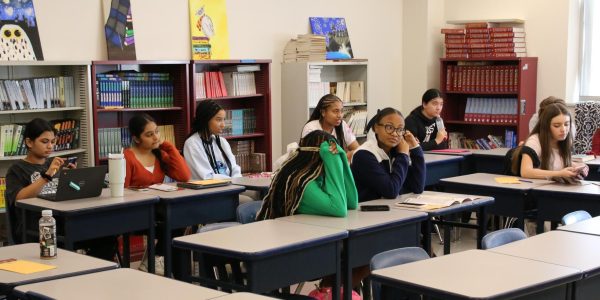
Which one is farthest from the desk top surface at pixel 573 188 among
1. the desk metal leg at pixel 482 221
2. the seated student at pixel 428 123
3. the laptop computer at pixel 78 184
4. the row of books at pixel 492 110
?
the row of books at pixel 492 110

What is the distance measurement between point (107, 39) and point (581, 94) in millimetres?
5594

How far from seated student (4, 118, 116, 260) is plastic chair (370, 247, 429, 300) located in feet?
8.19

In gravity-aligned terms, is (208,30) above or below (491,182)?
above

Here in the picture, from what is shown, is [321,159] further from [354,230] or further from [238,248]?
[238,248]

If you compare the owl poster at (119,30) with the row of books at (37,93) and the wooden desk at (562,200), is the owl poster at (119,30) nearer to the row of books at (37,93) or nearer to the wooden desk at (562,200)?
the row of books at (37,93)

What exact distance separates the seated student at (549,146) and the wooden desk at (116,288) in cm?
362

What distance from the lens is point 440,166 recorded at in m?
7.31

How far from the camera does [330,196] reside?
14.8 ft

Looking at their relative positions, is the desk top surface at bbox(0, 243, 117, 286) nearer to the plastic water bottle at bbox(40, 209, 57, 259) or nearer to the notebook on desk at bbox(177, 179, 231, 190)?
the plastic water bottle at bbox(40, 209, 57, 259)

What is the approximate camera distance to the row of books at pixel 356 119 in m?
8.98

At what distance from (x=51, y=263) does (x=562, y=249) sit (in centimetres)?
227

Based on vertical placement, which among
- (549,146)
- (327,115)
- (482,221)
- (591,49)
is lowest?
(482,221)

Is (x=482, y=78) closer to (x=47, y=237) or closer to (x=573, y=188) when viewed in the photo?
(x=573, y=188)

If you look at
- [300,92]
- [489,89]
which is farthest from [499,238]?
[489,89]
